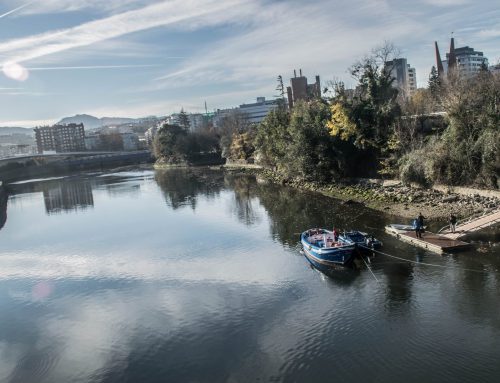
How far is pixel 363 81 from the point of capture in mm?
54844

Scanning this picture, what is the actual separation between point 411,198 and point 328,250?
16264 mm

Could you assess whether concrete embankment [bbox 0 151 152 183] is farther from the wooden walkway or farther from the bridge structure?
the wooden walkway

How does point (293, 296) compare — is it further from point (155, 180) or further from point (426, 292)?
point (155, 180)

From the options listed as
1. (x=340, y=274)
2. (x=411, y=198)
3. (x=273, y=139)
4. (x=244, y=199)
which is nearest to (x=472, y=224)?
(x=411, y=198)

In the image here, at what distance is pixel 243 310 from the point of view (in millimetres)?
23469

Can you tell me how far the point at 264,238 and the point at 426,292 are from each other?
16.4 m

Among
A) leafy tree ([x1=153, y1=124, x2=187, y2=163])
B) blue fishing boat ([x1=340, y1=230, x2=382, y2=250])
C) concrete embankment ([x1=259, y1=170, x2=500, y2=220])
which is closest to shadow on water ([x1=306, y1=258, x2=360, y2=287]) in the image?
blue fishing boat ([x1=340, y1=230, x2=382, y2=250])

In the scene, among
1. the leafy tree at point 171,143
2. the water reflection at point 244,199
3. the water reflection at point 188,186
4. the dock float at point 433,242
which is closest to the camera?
the dock float at point 433,242

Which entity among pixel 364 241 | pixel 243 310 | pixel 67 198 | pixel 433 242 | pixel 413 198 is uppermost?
pixel 67 198

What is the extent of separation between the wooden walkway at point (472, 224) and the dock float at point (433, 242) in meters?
0.88

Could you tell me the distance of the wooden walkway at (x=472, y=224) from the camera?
100 feet

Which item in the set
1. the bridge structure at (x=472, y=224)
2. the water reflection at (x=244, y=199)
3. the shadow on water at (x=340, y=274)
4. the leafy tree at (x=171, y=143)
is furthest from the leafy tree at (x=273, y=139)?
the leafy tree at (x=171, y=143)

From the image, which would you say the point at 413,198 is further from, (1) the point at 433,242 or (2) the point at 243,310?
(2) the point at 243,310

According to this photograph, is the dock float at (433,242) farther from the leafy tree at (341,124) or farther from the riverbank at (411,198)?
the leafy tree at (341,124)
